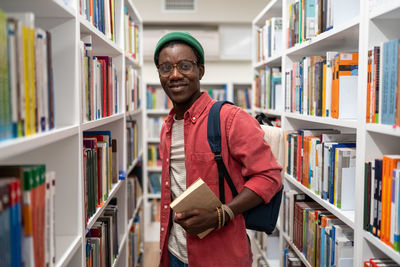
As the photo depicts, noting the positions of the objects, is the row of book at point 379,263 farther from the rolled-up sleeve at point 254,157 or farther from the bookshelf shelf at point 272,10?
the bookshelf shelf at point 272,10

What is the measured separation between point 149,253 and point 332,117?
8.88 feet

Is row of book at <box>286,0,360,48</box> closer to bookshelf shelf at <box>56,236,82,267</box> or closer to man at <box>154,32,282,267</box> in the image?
man at <box>154,32,282,267</box>

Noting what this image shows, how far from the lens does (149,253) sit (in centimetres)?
373

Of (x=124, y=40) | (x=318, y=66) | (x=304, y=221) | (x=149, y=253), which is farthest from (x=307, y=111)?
(x=149, y=253)

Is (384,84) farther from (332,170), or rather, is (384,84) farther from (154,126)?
(154,126)

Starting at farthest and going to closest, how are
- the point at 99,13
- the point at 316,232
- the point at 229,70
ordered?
the point at 229,70 → the point at 316,232 → the point at 99,13

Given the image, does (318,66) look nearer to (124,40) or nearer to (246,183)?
(246,183)

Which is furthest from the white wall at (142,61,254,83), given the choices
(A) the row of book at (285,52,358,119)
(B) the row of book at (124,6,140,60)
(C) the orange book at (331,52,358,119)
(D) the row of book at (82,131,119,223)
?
(C) the orange book at (331,52,358,119)

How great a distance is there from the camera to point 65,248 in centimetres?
117

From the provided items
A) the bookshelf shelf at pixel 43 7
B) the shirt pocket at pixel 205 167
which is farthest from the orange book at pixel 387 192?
the bookshelf shelf at pixel 43 7

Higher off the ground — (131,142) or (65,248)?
(131,142)

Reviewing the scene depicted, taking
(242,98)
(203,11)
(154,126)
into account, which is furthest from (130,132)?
(203,11)

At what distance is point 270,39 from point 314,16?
0.98 metres

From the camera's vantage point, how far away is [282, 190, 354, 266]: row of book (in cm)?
159
